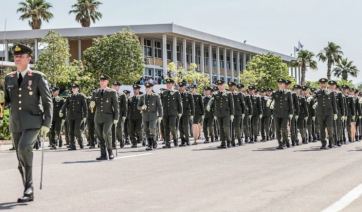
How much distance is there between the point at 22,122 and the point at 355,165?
7.32 m

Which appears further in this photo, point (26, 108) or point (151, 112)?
point (151, 112)

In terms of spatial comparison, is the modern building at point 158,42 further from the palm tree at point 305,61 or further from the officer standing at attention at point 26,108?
the officer standing at attention at point 26,108

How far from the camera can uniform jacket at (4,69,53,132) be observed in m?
8.78

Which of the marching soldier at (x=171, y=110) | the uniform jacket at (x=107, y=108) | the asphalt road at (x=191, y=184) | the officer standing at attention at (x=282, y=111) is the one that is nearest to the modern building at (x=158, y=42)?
the marching soldier at (x=171, y=110)

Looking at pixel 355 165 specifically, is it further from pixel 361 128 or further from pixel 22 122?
pixel 361 128

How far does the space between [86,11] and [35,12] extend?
314 inches

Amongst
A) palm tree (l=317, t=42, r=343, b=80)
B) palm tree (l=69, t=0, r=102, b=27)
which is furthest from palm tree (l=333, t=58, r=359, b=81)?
palm tree (l=69, t=0, r=102, b=27)

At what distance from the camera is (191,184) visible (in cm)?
1015

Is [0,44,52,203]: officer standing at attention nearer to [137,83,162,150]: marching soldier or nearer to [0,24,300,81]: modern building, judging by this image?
[137,83,162,150]: marching soldier

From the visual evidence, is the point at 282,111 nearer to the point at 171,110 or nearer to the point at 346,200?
the point at 171,110

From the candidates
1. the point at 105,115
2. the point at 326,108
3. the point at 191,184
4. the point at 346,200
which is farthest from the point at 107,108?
the point at 346,200

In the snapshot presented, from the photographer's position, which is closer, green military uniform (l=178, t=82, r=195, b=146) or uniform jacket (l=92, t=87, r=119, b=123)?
uniform jacket (l=92, t=87, r=119, b=123)

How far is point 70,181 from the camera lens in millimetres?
10945

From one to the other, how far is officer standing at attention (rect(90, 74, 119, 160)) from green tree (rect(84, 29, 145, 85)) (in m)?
37.6
